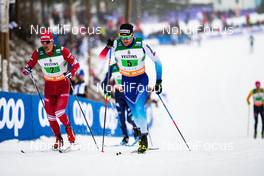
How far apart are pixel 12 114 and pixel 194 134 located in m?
11.3

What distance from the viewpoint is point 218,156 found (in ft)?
27.2

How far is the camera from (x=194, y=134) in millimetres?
22562

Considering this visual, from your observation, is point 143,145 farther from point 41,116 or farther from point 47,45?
point 41,116

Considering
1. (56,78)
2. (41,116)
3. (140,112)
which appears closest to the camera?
(140,112)

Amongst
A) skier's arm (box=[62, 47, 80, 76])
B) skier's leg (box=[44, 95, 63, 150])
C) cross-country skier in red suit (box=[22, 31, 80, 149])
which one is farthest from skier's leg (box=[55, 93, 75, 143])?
skier's arm (box=[62, 47, 80, 76])

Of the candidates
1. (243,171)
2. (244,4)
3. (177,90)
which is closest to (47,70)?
(243,171)

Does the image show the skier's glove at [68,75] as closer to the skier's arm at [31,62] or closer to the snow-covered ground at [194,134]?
the skier's arm at [31,62]

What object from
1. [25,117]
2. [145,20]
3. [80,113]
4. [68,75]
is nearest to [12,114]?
[25,117]

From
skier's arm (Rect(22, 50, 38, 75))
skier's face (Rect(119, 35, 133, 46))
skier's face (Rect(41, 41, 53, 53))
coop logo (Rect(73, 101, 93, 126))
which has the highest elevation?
skier's face (Rect(119, 35, 133, 46))

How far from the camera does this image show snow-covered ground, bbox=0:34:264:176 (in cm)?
702

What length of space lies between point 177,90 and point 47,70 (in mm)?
28152

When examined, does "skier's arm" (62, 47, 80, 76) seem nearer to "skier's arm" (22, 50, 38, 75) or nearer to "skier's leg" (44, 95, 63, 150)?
"skier's arm" (22, 50, 38, 75)

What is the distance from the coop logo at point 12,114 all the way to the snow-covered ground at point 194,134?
1.43 feet

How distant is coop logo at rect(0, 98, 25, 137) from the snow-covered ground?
0.44 metres
